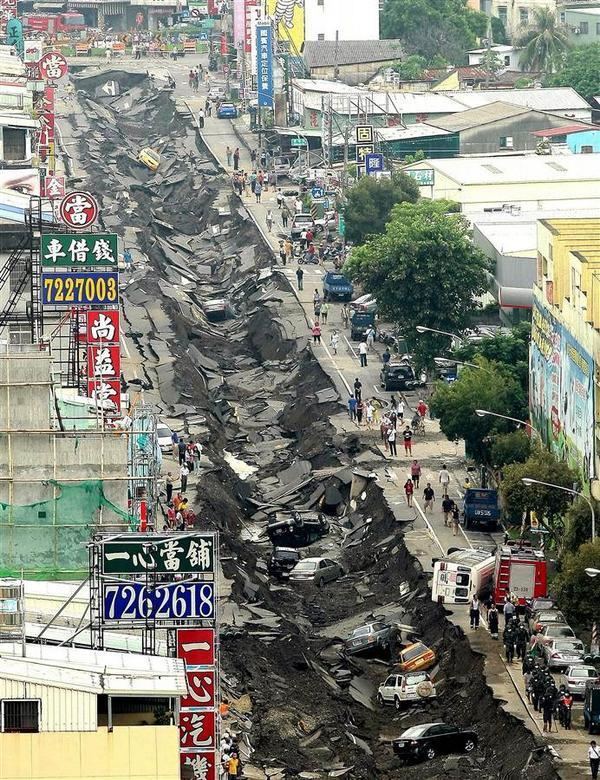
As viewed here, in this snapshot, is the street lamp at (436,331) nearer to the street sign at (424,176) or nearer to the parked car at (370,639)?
the parked car at (370,639)

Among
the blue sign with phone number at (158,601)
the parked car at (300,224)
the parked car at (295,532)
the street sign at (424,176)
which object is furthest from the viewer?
the parked car at (300,224)

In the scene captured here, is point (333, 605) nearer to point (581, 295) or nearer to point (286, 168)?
point (581, 295)

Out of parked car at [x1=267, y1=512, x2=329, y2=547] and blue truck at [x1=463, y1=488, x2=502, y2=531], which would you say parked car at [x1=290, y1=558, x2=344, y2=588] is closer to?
parked car at [x1=267, y1=512, x2=329, y2=547]

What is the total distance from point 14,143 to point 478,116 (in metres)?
67.7

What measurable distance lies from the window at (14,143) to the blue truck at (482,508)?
37.0 meters

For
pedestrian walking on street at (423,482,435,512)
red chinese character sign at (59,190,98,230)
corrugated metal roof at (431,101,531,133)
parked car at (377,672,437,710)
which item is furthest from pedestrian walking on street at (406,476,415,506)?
corrugated metal roof at (431,101,531,133)

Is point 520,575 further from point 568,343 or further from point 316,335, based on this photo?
point 316,335

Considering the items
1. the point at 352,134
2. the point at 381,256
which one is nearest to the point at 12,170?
the point at 381,256

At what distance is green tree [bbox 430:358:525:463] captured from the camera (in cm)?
10200

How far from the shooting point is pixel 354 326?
134 metres

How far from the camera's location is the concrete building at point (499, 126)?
181 metres

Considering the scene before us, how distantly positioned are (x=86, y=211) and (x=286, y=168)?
10863 centimetres

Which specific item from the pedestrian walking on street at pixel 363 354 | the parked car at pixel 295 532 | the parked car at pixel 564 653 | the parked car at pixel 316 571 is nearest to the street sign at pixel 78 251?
the parked car at pixel 564 653

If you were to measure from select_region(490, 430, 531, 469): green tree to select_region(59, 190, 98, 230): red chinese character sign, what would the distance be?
21.7m
